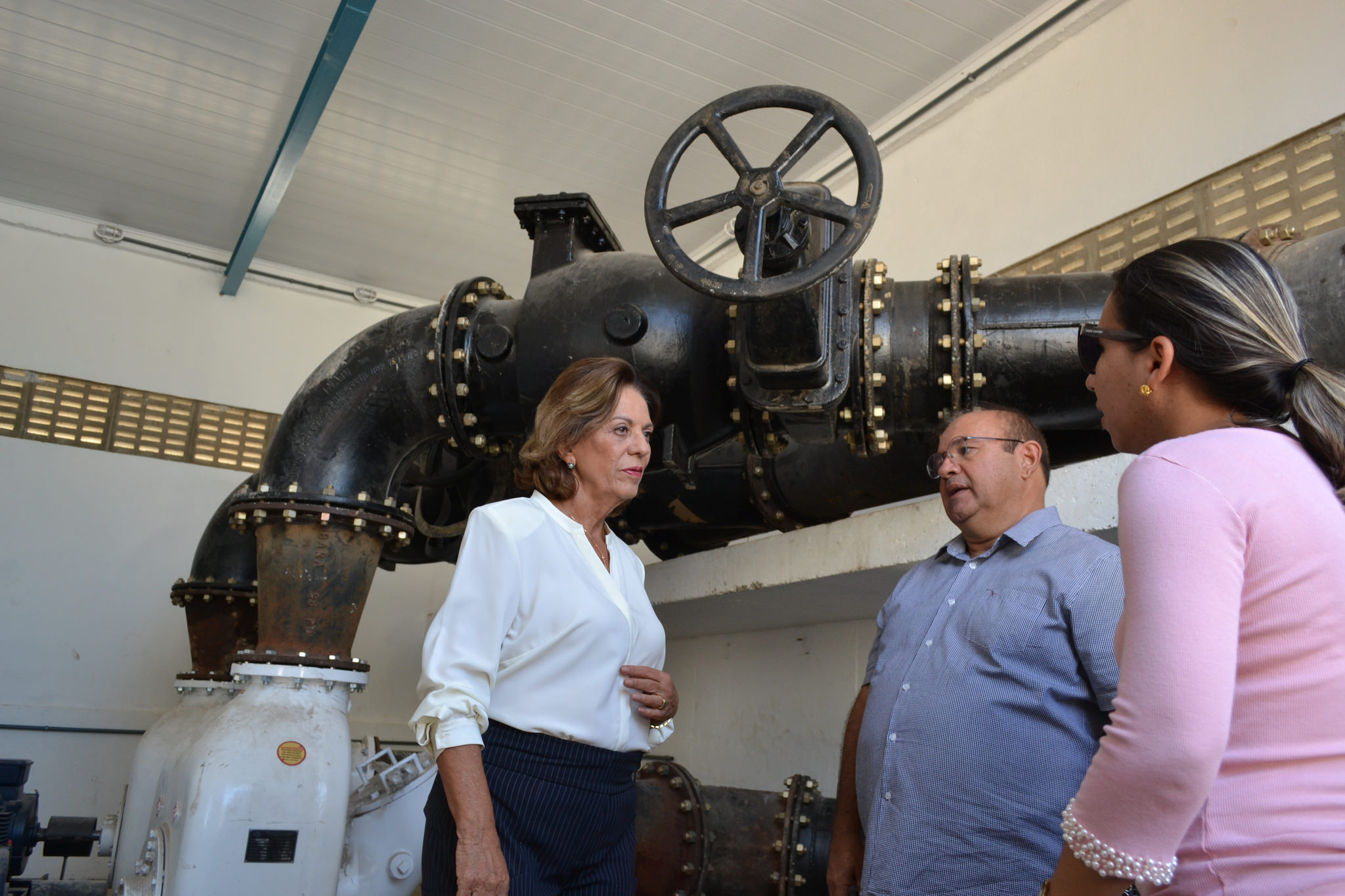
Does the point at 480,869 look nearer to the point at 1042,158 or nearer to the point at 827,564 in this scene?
the point at 827,564

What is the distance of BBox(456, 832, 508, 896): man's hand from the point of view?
1243 mm

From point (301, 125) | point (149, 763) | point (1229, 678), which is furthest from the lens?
point (301, 125)

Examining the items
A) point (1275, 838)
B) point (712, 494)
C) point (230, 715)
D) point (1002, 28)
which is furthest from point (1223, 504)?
point (1002, 28)

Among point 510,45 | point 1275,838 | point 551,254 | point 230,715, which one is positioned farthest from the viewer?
point 510,45

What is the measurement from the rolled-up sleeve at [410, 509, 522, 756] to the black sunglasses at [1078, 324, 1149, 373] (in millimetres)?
823

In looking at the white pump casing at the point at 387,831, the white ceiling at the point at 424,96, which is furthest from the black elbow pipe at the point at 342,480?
the white ceiling at the point at 424,96

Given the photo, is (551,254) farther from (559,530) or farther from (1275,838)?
(1275,838)

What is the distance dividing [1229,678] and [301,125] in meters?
4.98

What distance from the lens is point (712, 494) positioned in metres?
3.49

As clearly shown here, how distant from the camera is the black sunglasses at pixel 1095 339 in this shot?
1026 millimetres

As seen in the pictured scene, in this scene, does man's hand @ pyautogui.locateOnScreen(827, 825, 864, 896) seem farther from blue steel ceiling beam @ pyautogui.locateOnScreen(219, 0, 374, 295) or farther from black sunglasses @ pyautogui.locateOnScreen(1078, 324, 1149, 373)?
blue steel ceiling beam @ pyautogui.locateOnScreen(219, 0, 374, 295)

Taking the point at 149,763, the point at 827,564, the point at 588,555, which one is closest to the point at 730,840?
the point at 827,564

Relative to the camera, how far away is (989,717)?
4.83 feet

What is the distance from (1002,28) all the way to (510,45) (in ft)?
7.60
